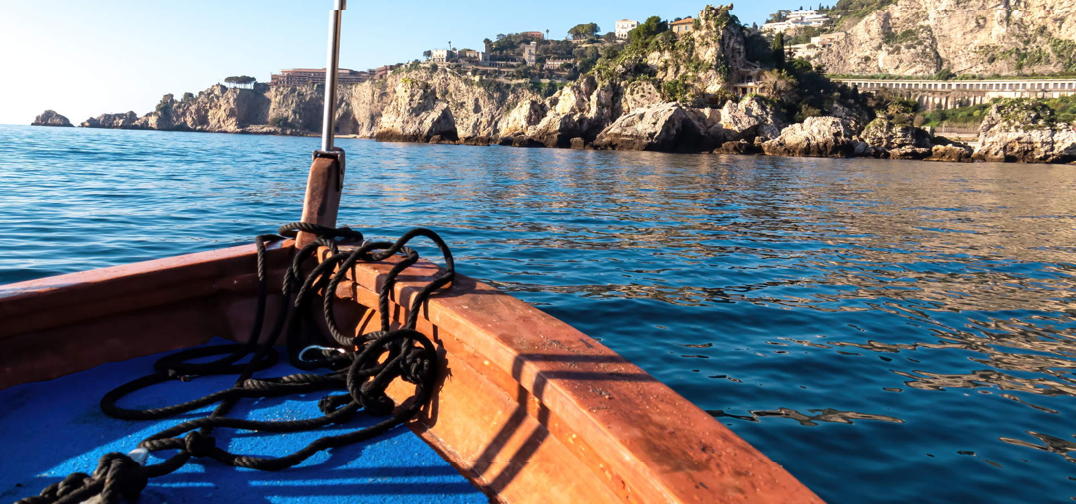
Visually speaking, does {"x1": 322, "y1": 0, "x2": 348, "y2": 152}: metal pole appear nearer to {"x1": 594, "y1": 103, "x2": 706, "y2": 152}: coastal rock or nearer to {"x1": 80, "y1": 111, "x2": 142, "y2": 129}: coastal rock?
{"x1": 594, "y1": 103, "x2": 706, "y2": 152}: coastal rock

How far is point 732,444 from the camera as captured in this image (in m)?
1.34

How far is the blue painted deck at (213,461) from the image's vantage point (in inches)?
67.7

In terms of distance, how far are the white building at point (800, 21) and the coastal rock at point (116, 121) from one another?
148681 mm

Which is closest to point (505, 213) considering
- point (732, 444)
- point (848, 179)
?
point (732, 444)

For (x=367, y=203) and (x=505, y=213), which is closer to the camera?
(x=505, y=213)

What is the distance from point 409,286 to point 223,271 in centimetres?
101

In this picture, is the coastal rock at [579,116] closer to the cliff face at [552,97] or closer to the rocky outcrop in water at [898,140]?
the cliff face at [552,97]

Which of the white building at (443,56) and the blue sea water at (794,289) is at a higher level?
the white building at (443,56)

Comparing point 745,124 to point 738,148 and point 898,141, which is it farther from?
point 898,141

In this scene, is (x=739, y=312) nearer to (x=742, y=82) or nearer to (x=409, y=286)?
(x=409, y=286)

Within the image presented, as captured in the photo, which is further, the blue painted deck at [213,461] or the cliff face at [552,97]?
the cliff face at [552,97]

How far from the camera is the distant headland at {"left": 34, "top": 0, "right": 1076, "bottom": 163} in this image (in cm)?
5131

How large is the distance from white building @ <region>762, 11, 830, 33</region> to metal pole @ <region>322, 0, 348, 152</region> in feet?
550

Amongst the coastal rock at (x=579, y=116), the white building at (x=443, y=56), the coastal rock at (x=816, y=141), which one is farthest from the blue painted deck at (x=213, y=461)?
the white building at (x=443, y=56)
